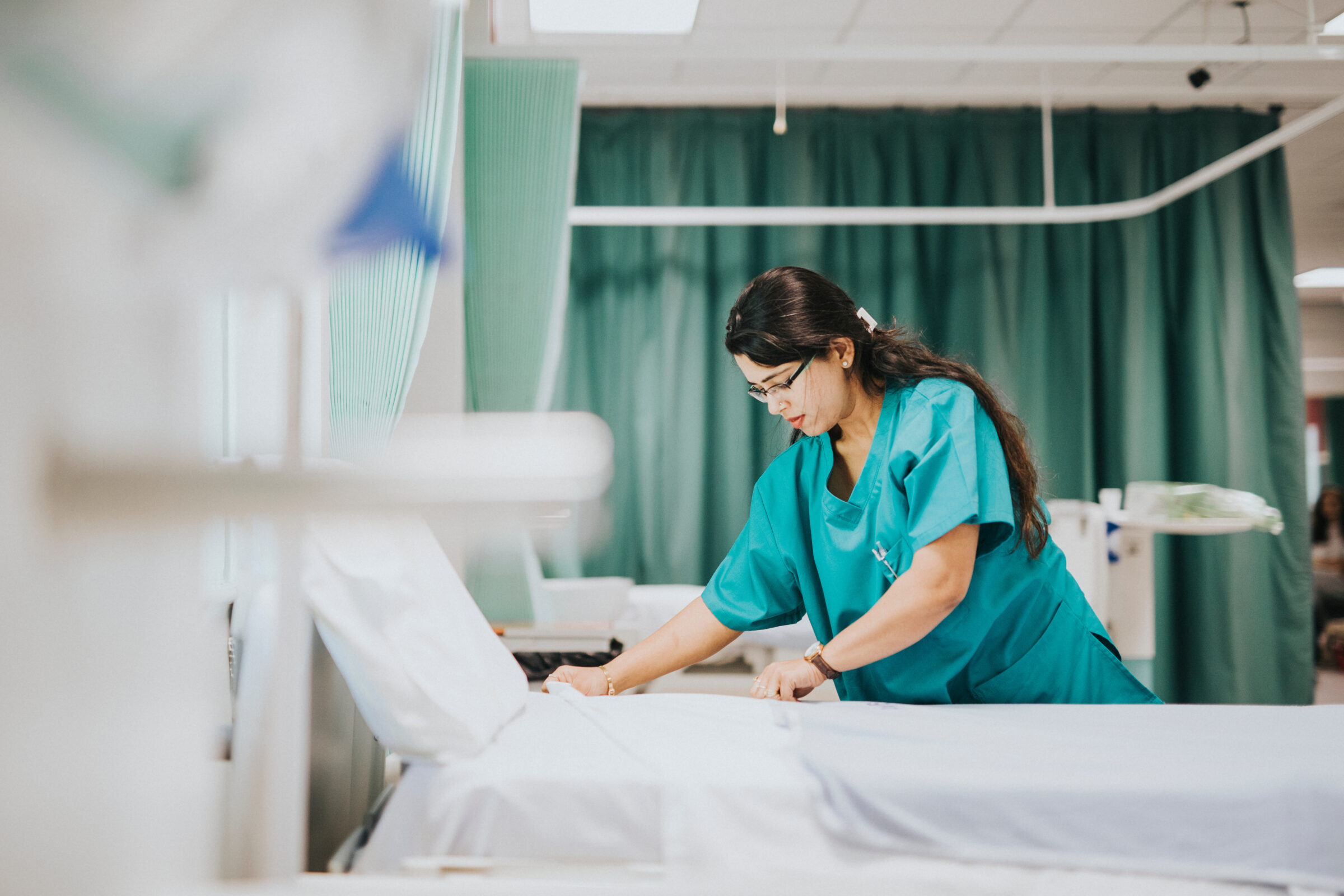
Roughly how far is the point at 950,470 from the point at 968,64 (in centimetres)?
265

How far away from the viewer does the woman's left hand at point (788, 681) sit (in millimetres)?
1319

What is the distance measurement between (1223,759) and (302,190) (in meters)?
1.18

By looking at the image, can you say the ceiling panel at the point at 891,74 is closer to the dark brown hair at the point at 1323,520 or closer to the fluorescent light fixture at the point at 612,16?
the fluorescent light fixture at the point at 612,16

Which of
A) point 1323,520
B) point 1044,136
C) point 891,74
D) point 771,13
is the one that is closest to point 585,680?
point 771,13

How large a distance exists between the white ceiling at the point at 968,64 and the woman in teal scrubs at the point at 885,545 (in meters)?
1.62

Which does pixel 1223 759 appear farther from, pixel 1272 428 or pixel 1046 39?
pixel 1272 428

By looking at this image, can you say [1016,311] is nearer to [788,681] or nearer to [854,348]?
[854,348]

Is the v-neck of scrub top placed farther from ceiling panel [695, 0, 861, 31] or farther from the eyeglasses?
ceiling panel [695, 0, 861, 31]

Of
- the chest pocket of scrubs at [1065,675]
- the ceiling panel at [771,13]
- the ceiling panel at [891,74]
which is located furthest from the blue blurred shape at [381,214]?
the ceiling panel at [891,74]

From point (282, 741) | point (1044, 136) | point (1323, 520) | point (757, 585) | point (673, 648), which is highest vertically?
point (1044, 136)

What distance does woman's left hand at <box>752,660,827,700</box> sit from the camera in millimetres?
1319

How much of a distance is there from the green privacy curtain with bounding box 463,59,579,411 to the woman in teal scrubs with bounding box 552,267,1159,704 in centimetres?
85

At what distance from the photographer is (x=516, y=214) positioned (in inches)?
84.7

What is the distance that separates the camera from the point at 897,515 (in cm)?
130
